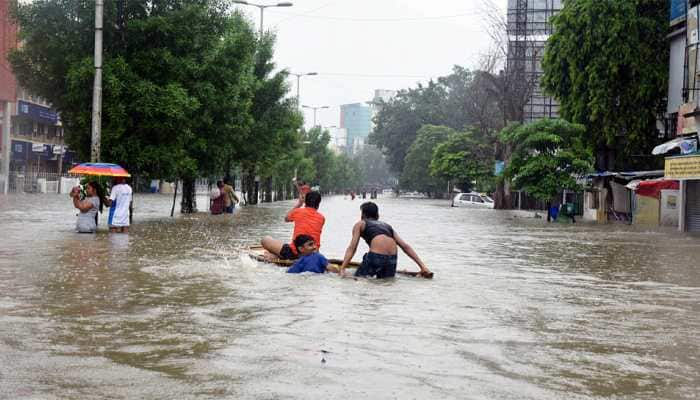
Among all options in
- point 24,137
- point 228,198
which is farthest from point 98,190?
→ point 24,137

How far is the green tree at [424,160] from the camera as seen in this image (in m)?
103

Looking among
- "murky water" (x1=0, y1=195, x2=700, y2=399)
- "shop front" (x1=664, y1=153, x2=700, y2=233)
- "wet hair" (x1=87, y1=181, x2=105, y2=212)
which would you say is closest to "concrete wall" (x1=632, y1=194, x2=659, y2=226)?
"shop front" (x1=664, y1=153, x2=700, y2=233)

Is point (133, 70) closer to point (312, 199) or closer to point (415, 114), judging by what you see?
point (312, 199)

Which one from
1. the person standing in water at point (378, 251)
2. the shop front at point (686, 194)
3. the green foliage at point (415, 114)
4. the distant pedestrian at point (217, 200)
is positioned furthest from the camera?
the green foliage at point (415, 114)

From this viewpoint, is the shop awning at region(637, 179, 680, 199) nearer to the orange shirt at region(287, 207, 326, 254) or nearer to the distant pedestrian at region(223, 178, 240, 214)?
the distant pedestrian at region(223, 178, 240, 214)

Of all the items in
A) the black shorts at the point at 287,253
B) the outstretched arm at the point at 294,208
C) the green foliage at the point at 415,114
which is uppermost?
the green foliage at the point at 415,114

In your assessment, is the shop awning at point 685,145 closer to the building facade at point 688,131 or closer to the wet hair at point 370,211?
the building facade at point 688,131

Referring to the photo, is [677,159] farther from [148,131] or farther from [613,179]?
[148,131]

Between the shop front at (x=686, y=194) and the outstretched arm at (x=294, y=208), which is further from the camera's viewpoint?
the shop front at (x=686, y=194)

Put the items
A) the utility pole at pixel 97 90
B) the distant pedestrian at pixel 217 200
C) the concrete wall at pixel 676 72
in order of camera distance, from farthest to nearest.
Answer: the concrete wall at pixel 676 72
the distant pedestrian at pixel 217 200
the utility pole at pixel 97 90

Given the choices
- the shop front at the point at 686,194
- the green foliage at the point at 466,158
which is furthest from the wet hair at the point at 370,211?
the green foliage at the point at 466,158

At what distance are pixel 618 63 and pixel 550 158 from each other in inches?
226

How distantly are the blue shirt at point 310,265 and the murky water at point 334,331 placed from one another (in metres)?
0.55

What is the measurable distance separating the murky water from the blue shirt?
0.55 meters
